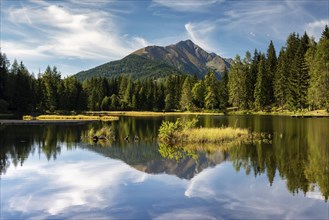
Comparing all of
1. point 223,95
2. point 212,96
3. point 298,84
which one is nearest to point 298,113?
point 298,84

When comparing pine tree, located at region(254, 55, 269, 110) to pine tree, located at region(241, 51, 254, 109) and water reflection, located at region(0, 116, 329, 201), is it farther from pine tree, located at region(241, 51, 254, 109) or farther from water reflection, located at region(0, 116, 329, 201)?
water reflection, located at region(0, 116, 329, 201)

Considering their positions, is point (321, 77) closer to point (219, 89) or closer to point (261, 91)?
point (261, 91)

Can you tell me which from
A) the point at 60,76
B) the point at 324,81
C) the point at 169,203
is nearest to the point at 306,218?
the point at 169,203

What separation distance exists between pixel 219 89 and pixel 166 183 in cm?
11746

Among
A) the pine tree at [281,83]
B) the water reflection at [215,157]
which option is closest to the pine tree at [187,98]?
the pine tree at [281,83]

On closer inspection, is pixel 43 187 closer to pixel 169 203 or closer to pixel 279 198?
pixel 169 203

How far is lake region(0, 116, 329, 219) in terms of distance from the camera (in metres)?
13.9

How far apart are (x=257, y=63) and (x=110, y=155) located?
11314cm

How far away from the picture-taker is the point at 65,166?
2492 cm

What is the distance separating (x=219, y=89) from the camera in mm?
134250

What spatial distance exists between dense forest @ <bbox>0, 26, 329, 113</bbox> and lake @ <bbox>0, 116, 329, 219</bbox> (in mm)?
70457

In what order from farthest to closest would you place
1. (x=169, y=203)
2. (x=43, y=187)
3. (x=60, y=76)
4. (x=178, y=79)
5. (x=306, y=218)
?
(x=178, y=79) < (x=60, y=76) < (x=43, y=187) < (x=169, y=203) < (x=306, y=218)

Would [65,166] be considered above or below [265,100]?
below

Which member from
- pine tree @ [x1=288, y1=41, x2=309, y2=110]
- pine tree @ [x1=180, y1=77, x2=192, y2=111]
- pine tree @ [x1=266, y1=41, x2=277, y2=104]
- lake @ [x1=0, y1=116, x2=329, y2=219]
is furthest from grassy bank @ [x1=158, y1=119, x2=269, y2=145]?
pine tree @ [x1=180, y1=77, x2=192, y2=111]
